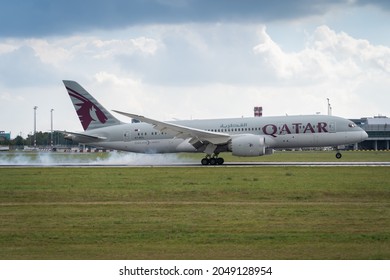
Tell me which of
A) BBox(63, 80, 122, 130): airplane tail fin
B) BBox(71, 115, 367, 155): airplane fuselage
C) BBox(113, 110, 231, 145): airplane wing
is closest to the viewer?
BBox(113, 110, 231, 145): airplane wing

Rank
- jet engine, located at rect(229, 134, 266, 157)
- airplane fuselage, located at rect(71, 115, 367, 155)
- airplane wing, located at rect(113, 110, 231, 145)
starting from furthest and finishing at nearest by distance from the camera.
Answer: airplane fuselage, located at rect(71, 115, 367, 155) < airplane wing, located at rect(113, 110, 231, 145) < jet engine, located at rect(229, 134, 266, 157)

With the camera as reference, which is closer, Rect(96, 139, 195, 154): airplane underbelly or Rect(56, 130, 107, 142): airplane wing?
Rect(96, 139, 195, 154): airplane underbelly

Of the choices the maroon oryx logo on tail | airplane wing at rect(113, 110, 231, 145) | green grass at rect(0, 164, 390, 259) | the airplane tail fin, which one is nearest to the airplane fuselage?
airplane wing at rect(113, 110, 231, 145)

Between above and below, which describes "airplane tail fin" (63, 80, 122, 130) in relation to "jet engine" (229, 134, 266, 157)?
above

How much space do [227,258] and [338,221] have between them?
6.59 meters

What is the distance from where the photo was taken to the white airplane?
53500 millimetres

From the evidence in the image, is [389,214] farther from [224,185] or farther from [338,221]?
[224,185]

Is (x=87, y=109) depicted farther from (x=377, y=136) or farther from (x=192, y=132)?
(x=377, y=136)

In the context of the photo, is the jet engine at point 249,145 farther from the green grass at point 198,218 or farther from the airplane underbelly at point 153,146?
the green grass at point 198,218

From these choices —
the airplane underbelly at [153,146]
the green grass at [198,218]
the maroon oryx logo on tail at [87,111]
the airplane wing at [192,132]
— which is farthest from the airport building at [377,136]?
the green grass at [198,218]

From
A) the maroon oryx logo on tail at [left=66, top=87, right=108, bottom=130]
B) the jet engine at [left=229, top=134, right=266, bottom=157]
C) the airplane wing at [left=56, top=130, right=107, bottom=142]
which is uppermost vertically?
the maroon oryx logo on tail at [left=66, top=87, right=108, bottom=130]

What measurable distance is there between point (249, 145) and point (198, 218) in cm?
3125

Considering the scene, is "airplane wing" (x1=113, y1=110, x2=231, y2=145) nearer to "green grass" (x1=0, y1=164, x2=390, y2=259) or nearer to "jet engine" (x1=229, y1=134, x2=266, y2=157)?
"jet engine" (x1=229, y1=134, x2=266, y2=157)

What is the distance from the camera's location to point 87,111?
60969 mm
